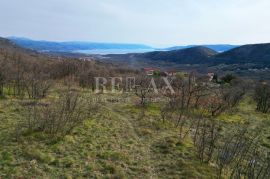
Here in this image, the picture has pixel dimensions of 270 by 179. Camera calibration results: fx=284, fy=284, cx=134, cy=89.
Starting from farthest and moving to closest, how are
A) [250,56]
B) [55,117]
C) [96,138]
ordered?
[250,56], [55,117], [96,138]

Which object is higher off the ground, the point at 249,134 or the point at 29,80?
the point at 29,80

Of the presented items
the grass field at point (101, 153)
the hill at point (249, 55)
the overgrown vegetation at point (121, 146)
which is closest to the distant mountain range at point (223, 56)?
the hill at point (249, 55)

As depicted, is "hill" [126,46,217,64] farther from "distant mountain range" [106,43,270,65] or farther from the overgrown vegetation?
the overgrown vegetation

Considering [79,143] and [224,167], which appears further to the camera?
[79,143]

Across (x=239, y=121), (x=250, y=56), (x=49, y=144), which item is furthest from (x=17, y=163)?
(x=250, y=56)

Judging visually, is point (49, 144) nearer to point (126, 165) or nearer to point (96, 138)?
point (96, 138)

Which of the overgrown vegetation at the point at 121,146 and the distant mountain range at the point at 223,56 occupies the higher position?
the distant mountain range at the point at 223,56

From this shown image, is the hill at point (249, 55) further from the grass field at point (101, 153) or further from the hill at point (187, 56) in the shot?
the grass field at point (101, 153)

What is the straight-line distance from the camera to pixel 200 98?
2130cm

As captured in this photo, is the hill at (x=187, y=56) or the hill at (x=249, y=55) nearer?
the hill at (x=249, y=55)

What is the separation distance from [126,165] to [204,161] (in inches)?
102

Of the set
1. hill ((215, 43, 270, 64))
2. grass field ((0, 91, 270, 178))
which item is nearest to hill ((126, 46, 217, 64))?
hill ((215, 43, 270, 64))

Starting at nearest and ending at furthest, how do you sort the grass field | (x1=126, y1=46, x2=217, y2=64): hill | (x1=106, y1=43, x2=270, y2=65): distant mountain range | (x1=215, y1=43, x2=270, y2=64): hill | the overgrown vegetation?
1. the grass field
2. the overgrown vegetation
3. (x1=215, y1=43, x2=270, y2=64): hill
4. (x1=106, y1=43, x2=270, y2=65): distant mountain range
5. (x1=126, y1=46, x2=217, y2=64): hill

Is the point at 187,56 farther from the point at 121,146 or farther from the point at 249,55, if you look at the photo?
the point at 121,146
